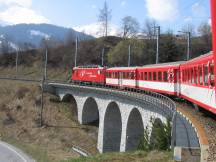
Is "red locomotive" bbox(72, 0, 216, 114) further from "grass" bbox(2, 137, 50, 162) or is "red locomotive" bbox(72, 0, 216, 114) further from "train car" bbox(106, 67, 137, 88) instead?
"grass" bbox(2, 137, 50, 162)

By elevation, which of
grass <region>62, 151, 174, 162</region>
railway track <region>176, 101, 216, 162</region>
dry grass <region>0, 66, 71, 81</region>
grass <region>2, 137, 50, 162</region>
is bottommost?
grass <region>2, 137, 50, 162</region>

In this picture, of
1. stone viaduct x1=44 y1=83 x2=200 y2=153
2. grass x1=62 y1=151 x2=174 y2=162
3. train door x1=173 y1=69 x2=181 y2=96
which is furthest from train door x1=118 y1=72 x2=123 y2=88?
grass x1=62 y1=151 x2=174 y2=162

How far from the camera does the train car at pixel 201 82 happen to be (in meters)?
17.4

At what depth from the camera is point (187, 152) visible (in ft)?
47.6

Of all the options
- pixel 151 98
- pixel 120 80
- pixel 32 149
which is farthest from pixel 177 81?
pixel 32 149

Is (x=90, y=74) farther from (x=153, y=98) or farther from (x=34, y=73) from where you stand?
(x=34, y=73)

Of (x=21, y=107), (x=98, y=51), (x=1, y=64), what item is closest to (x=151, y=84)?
(x=21, y=107)

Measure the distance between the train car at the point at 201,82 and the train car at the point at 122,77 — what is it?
16985 millimetres

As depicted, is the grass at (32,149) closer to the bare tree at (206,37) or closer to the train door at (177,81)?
the train door at (177,81)

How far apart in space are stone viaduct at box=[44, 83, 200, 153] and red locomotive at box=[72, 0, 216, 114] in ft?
4.08

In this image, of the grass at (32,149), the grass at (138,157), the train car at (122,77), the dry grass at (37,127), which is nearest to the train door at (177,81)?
the grass at (138,157)

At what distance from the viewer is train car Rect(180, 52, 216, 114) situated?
17.4 m

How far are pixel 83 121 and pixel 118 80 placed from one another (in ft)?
48.2

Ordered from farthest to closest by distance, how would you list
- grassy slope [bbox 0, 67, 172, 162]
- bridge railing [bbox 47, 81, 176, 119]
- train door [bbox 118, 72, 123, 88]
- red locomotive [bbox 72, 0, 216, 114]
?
train door [bbox 118, 72, 123, 88] → grassy slope [bbox 0, 67, 172, 162] → bridge railing [bbox 47, 81, 176, 119] → red locomotive [bbox 72, 0, 216, 114]
